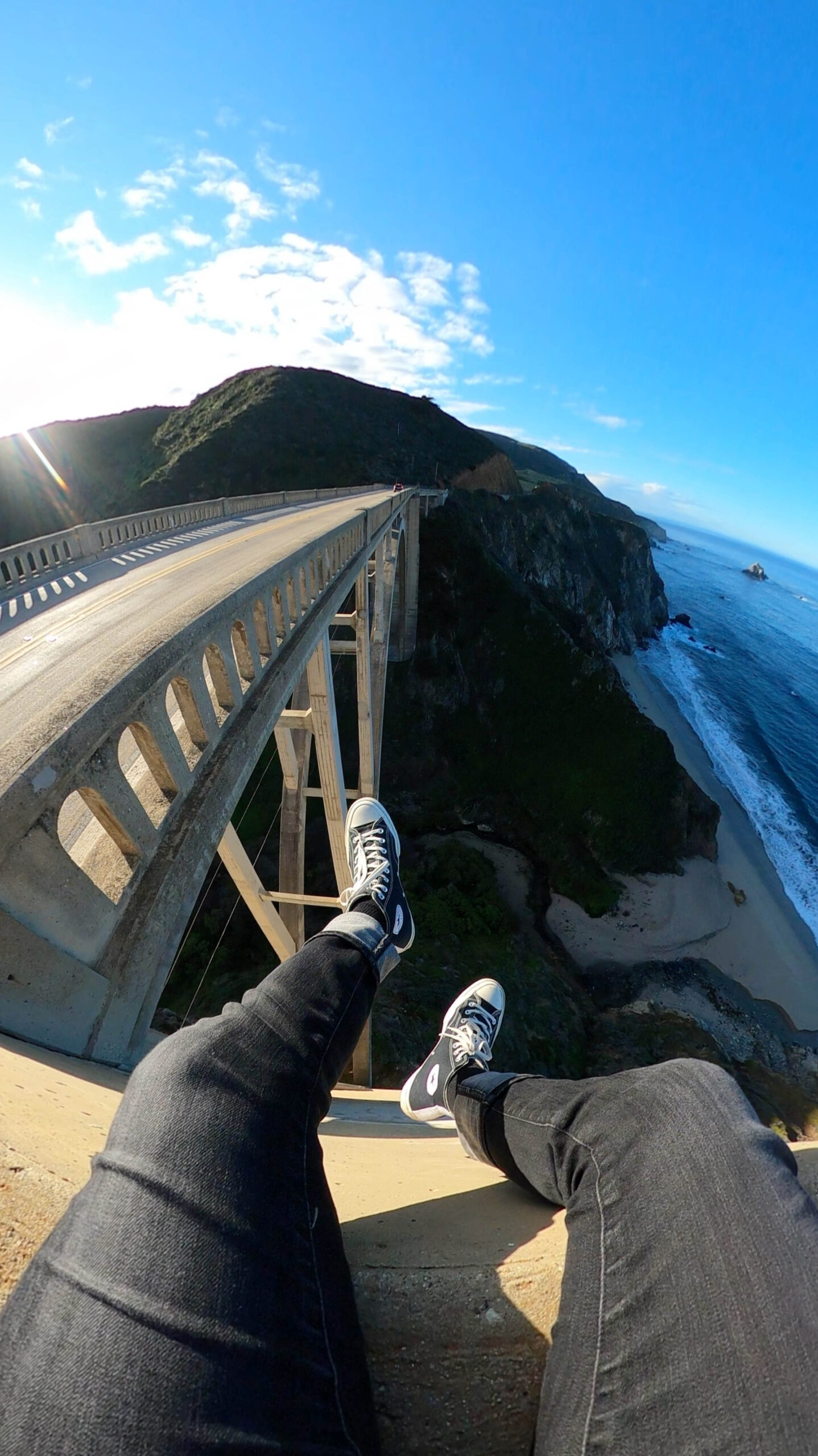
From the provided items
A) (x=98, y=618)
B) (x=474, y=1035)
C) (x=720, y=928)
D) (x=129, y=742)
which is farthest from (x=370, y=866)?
(x=720, y=928)

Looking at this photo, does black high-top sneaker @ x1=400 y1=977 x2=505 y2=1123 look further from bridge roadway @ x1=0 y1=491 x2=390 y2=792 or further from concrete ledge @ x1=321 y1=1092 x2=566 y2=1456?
bridge roadway @ x1=0 y1=491 x2=390 y2=792

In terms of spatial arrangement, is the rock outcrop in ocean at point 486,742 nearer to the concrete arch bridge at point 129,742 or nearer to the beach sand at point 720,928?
the beach sand at point 720,928

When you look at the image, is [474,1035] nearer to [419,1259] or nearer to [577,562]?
[419,1259]

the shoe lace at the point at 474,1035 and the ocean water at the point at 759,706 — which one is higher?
the shoe lace at the point at 474,1035

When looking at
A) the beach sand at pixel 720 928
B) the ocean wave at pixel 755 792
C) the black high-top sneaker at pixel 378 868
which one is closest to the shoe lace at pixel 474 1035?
the black high-top sneaker at pixel 378 868

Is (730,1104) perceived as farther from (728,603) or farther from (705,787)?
(728,603)

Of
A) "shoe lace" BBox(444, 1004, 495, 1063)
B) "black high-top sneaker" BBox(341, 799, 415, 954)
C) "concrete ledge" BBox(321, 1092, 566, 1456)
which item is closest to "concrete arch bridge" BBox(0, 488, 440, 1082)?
"black high-top sneaker" BBox(341, 799, 415, 954)

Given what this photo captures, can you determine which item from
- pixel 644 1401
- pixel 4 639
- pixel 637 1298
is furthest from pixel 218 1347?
pixel 4 639
